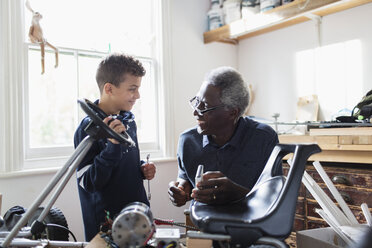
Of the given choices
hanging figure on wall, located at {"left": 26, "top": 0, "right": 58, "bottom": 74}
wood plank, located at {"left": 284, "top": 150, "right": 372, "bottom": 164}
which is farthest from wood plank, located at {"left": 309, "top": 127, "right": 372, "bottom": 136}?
hanging figure on wall, located at {"left": 26, "top": 0, "right": 58, "bottom": 74}

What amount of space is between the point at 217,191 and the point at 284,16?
1862 mm

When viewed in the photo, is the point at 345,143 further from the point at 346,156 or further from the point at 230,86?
the point at 230,86

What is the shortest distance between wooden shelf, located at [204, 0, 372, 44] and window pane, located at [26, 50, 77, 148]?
1.31 meters

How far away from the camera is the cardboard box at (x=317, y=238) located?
1198 mm

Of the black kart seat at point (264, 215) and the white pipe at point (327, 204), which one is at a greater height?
the black kart seat at point (264, 215)

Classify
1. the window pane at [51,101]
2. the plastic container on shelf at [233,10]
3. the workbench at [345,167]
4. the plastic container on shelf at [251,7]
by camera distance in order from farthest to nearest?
the plastic container on shelf at [233,10] → the plastic container on shelf at [251,7] → the window pane at [51,101] → the workbench at [345,167]

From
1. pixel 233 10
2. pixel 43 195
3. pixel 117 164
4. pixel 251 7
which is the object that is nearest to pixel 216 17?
pixel 233 10

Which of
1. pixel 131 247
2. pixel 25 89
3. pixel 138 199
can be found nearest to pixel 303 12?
pixel 138 199

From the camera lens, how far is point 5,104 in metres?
2.02

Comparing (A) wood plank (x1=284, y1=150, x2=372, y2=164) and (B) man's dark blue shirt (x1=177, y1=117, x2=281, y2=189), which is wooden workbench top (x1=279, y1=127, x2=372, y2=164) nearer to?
(A) wood plank (x1=284, y1=150, x2=372, y2=164)

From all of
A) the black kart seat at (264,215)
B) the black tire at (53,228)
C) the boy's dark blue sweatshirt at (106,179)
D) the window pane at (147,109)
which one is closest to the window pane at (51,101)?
the window pane at (147,109)

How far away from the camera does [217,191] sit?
3.35ft

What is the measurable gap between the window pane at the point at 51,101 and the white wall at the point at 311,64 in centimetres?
168

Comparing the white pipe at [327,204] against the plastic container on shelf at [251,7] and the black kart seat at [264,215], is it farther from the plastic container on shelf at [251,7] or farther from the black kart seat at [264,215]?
the plastic container on shelf at [251,7]
